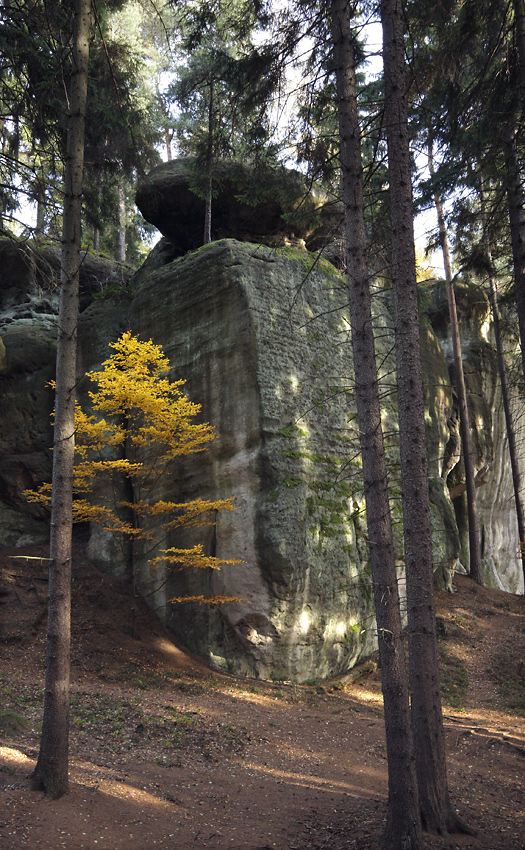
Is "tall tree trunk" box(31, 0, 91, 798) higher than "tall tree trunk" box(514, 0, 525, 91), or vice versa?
"tall tree trunk" box(514, 0, 525, 91)

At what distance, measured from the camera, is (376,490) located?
20.2ft

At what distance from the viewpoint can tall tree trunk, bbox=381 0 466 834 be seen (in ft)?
19.4

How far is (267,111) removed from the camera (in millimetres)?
8594

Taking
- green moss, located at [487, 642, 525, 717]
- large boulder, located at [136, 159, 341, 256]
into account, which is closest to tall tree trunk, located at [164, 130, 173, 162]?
large boulder, located at [136, 159, 341, 256]

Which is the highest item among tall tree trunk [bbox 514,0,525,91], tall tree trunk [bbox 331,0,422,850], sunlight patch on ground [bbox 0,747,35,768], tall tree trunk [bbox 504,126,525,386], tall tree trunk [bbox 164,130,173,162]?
tall tree trunk [bbox 164,130,173,162]

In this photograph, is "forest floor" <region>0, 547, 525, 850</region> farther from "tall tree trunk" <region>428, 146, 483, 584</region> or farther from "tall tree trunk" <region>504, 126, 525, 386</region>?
"tall tree trunk" <region>504, 126, 525, 386</region>

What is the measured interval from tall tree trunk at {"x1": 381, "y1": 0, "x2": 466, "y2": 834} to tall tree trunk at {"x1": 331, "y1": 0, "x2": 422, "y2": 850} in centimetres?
28

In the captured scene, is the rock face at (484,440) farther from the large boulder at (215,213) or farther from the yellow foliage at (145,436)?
the yellow foliage at (145,436)

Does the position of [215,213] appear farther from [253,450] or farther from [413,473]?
[413,473]

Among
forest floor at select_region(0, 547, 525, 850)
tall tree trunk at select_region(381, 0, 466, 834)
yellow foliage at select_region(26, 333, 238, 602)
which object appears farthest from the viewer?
yellow foliage at select_region(26, 333, 238, 602)

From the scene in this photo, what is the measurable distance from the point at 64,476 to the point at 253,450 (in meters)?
6.23

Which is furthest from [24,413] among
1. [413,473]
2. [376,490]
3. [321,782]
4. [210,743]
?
[413,473]

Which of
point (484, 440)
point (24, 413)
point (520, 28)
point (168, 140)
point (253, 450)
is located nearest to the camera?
point (520, 28)

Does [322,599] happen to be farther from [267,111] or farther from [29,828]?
[267,111]
